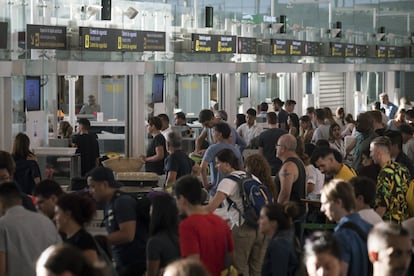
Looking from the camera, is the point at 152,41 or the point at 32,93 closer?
the point at 32,93

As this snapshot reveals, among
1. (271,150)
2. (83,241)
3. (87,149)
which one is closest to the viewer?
(83,241)

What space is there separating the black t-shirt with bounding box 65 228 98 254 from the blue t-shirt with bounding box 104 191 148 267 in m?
1.03

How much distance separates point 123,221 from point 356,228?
5.88 feet

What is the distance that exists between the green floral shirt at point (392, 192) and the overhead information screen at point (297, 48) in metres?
17.4

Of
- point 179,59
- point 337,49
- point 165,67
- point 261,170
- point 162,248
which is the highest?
point 337,49

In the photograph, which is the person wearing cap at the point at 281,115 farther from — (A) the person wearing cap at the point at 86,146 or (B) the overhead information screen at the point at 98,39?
(A) the person wearing cap at the point at 86,146

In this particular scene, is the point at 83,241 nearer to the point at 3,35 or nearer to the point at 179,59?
the point at 3,35

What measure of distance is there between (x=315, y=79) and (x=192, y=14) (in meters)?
8.42

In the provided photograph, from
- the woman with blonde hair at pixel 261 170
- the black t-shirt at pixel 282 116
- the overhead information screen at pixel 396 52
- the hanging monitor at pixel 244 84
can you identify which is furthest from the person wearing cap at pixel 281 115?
the overhead information screen at pixel 396 52

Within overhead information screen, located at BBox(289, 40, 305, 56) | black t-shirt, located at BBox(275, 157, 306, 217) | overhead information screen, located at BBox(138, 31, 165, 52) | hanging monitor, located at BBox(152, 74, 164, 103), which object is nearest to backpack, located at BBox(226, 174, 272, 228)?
black t-shirt, located at BBox(275, 157, 306, 217)

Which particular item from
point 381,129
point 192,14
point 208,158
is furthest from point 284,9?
point 208,158

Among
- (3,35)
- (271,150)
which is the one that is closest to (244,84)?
(3,35)

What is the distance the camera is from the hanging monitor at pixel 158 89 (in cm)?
2002

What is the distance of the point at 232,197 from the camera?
30.1 feet
